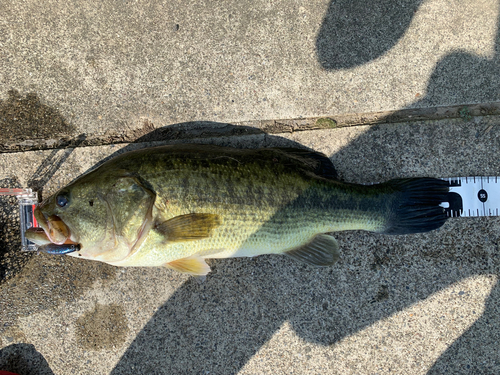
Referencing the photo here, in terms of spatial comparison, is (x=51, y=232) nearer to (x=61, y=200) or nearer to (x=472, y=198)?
(x=61, y=200)

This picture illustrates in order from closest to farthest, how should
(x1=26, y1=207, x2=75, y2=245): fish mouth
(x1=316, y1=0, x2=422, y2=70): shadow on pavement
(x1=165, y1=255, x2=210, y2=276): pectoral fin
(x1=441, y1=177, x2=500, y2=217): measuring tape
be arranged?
(x1=26, y1=207, x2=75, y2=245): fish mouth < (x1=165, y1=255, x2=210, y2=276): pectoral fin < (x1=441, y1=177, x2=500, y2=217): measuring tape < (x1=316, y1=0, x2=422, y2=70): shadow on pavement

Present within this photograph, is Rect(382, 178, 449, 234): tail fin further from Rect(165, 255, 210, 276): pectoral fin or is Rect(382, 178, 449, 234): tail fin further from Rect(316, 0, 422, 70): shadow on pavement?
Rect(165, 255, 210, 276): pectoral fin

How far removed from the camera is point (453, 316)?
9.57 feet

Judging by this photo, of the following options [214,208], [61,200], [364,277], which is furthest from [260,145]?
[61,200]

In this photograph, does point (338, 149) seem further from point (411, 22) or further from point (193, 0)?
point (193, 0)

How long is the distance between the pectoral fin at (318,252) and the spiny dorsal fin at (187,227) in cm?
77

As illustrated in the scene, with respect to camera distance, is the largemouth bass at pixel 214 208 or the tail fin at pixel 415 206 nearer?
the largemouth bass at pixel 214 208

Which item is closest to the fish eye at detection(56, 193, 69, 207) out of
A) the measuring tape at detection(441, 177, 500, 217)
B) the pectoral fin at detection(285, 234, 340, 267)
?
the pectoral fin at detection(285, 234, 340, 267)

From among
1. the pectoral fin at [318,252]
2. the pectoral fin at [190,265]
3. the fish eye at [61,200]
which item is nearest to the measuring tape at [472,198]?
the fish eye at [61,200]

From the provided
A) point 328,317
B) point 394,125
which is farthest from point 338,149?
point 328,317

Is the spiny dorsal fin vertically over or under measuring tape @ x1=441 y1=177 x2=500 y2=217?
over

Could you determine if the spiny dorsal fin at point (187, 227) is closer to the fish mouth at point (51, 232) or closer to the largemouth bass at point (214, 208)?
the largemouth bass at point (214, 208)

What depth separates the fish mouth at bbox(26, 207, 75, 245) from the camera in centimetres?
224

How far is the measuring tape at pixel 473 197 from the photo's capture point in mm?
2900
